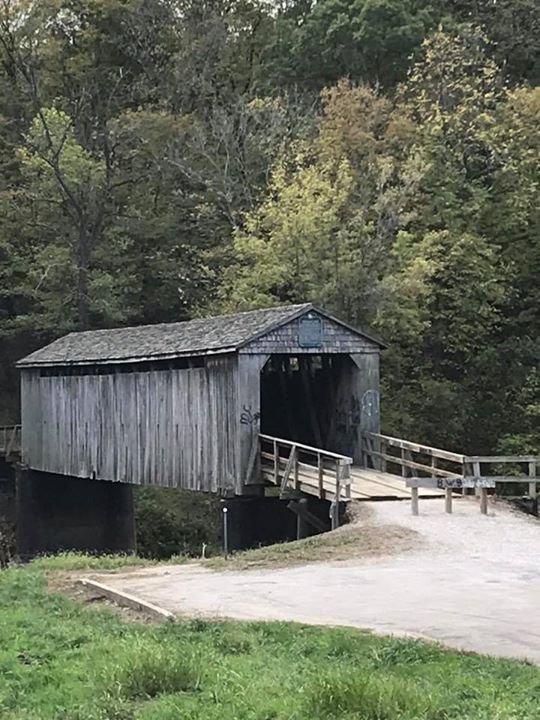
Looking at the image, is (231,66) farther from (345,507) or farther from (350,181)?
(345,507)

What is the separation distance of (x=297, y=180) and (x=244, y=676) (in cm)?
2380

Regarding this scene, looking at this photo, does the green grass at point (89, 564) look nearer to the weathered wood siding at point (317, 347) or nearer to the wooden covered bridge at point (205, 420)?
the wooden covered bridge at point (205, 420)

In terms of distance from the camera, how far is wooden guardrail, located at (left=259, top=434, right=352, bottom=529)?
59.4 ft

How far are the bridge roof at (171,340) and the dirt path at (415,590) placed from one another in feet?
20.2

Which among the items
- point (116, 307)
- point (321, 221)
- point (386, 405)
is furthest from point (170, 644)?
point (116, 307)

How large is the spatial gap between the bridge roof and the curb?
29.3ft

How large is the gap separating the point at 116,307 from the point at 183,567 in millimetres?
23061

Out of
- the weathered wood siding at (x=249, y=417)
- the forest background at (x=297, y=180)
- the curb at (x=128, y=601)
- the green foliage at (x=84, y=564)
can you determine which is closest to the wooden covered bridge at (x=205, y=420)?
the weathered wood siding at (x=249, y=417)

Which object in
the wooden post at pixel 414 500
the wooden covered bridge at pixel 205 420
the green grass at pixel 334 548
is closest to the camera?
the green grass at pixel 334 548

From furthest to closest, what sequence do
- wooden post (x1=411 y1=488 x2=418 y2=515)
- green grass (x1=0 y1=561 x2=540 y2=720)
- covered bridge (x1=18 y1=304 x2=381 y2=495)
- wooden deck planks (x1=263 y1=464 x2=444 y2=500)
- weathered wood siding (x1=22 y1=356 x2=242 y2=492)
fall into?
weathered wood siding (x1=22 y1=356 x2=242 y2=492)
covered bridge (x1=18 y1=304 x2=381 y2=495)
wooden deck planks (x1=263 y1=464 x2=444 y2=500)
wooden post (x1=411 y1=488 x2=418 y2=515)
green grass (x1=0 y1=561 x2=540 y2=720)

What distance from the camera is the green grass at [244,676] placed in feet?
22.0

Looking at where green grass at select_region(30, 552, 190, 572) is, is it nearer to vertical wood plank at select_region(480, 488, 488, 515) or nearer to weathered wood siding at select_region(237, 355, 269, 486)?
vertical wood plank at select_region(480, 488, 488, 515)

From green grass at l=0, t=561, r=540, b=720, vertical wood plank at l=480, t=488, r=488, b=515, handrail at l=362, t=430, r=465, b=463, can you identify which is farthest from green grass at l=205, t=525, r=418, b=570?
green grass at l=0, t=561, r=540, b=720

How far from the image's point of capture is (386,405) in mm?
31953
